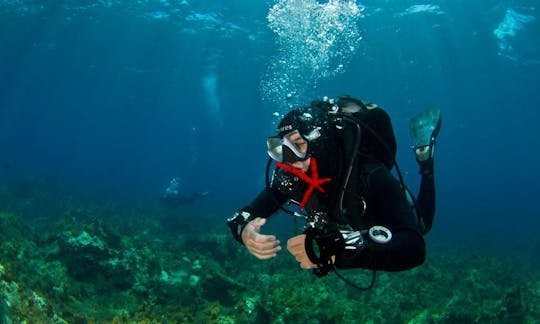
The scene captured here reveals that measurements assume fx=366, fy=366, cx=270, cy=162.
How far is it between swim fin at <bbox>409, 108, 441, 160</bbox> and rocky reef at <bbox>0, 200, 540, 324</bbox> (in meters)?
3.08

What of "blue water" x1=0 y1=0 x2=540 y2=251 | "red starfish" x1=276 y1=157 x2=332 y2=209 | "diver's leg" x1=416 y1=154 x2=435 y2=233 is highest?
"red starfish" x1=276 y1=157 x2=332 y2=209

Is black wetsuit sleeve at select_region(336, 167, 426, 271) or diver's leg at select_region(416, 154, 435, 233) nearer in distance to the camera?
black wetsuit sleeve at select_region(336, 167, 426, 271)

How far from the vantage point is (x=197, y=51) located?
116 feet

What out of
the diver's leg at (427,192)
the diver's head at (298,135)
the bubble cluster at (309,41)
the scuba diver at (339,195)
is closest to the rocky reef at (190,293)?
the diver's leg at (427,192)

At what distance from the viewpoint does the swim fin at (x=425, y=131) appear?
16.9 ft

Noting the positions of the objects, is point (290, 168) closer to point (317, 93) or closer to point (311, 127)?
point (311, 127)

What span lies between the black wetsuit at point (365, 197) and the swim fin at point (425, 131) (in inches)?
77.4

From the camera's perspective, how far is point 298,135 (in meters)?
3.11

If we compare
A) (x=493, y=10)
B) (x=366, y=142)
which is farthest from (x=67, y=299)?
(x=493, y=10)

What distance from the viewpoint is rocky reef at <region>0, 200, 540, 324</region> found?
5.89 meters

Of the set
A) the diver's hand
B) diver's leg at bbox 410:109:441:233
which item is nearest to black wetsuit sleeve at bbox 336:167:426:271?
the diver's hand

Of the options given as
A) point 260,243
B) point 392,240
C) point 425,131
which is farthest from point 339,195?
point 425,131

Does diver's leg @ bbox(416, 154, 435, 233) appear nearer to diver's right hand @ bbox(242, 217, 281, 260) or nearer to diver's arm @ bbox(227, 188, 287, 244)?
diver's arm @ bbox(227, 188, 287, 244)

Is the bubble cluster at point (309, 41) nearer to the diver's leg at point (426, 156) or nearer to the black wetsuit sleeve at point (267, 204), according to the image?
the diver's leg at point (426, 156)
